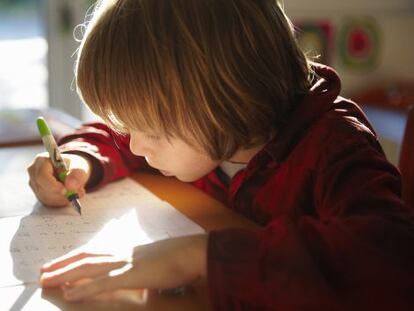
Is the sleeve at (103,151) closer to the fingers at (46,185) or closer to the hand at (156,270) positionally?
the fingers at (46,185)

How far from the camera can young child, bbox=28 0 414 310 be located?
56 cm

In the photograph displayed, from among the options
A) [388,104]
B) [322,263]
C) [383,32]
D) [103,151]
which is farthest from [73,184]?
[383,32]

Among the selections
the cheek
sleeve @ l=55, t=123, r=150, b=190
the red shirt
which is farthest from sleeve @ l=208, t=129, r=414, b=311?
sleeve @ l=55, t=123, r=150, b=190

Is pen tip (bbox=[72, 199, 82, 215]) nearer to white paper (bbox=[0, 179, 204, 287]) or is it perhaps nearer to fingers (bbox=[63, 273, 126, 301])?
white paper (bbox=[0, 179, 204, 287])

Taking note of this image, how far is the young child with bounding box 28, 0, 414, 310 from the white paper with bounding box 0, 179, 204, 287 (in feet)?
0.14

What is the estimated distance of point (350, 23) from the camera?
2.26 m

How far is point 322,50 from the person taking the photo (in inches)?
88.1

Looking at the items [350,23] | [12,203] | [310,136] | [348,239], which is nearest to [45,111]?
[12,203]

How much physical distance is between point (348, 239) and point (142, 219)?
0.34 metres

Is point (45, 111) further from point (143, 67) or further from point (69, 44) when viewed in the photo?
point (143, 67)

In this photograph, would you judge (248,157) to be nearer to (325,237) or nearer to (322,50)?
(325,237)

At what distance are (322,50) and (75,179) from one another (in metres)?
1.51

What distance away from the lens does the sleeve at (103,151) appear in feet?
3.23

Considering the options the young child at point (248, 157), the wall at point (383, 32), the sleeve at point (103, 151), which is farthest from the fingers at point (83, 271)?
the wall at point (383, 32)
